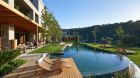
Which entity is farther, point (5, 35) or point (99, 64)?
point (5, 35)

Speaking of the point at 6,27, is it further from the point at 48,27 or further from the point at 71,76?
the point at 48,27

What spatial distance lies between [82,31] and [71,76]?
107m

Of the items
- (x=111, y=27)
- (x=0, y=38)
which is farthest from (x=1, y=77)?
(x=111, y=27)

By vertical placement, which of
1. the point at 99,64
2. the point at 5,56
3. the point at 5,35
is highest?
the point at 5,35

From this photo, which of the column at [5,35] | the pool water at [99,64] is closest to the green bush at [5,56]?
the pool water at [99,64]

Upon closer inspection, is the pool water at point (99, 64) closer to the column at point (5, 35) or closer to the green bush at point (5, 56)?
the green bush at point (5, 56)

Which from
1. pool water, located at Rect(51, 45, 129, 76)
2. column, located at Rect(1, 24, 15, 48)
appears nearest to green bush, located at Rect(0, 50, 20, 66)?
pool water, located at Rect(51, 45, 129, 76)

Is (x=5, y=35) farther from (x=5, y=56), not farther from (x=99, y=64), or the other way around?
(x=5, y=56)

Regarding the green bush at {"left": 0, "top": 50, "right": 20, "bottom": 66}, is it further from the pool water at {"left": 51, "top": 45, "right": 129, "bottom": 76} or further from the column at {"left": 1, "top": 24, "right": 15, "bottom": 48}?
the column at {"left": 1, "top": 24, "right": 15, "bottom": 48}

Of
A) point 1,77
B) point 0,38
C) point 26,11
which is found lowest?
point 1,77

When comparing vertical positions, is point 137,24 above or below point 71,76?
above

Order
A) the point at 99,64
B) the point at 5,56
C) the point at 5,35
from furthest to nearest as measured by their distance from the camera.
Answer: the point at 5,35 < the point at 99,64 < the point at 5,56

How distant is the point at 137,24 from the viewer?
79250 millimetres

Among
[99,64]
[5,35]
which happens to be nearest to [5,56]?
[99,64]
